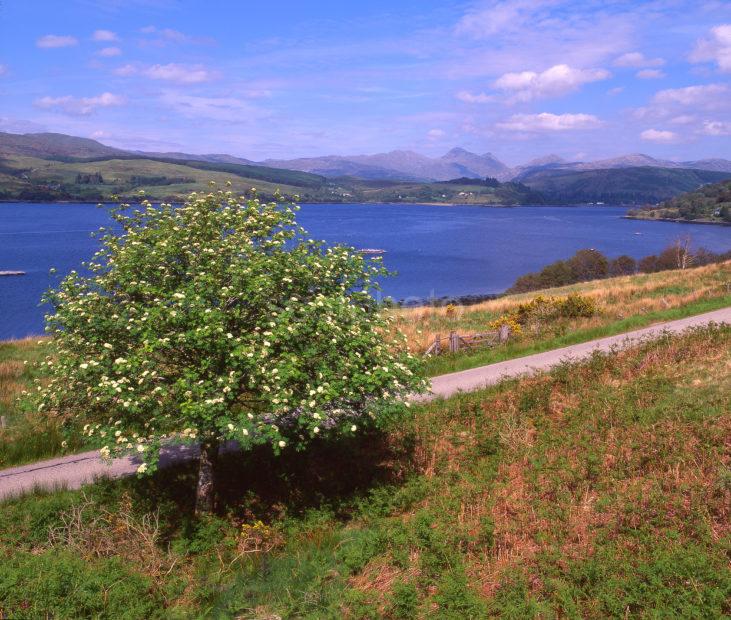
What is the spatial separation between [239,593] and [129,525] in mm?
2667

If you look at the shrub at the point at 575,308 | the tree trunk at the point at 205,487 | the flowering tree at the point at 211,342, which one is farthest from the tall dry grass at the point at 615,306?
the tree trunk at the point at 205,487

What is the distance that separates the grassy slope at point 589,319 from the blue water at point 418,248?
1262 inches

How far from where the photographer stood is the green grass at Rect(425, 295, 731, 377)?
22047mm

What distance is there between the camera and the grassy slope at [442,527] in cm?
791

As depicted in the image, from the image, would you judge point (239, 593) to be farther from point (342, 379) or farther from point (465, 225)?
point (465, 225)

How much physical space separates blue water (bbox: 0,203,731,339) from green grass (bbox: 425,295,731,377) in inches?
1483

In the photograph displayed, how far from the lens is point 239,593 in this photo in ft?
27.9

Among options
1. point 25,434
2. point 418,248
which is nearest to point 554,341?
point 25,434

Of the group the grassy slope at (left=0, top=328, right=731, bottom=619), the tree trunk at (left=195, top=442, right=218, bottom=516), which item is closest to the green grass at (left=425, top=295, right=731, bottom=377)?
the grassy slope at (left=0, top=328, right=731, bottom=619)

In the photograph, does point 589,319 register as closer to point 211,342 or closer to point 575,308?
point 575,308

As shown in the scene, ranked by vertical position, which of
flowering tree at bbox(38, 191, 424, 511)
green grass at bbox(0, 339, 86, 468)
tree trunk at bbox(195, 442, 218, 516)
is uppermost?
flowering tree at bbox(38, 191, 424, 511)

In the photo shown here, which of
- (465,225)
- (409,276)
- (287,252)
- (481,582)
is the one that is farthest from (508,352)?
(465,225)

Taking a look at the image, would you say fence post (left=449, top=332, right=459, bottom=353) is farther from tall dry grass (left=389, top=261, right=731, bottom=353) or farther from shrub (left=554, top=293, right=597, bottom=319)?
shrub (left=554, top=293, right=597, bottom=319)

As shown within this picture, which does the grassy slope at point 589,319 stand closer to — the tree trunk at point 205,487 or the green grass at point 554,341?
the green grass at point 554,341
